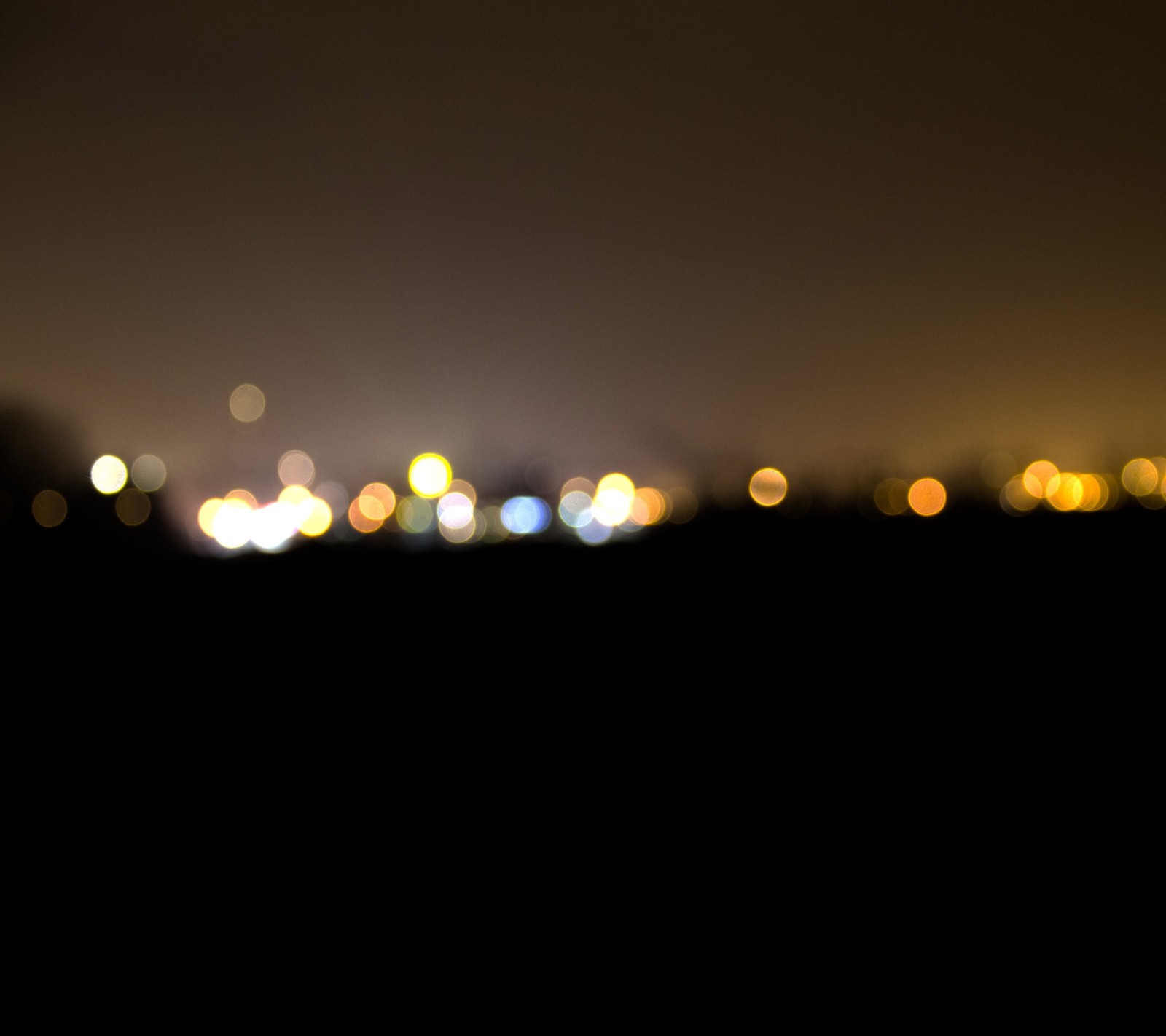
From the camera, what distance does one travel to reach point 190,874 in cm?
275

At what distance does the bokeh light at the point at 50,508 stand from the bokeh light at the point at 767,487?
5495mm

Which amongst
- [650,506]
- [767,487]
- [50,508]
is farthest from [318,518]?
[650,506]

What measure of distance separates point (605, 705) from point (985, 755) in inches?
59.7

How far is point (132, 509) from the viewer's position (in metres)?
5.10

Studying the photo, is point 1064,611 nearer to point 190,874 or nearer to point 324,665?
point 324,665

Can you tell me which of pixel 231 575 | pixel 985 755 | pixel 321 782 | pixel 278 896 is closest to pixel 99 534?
pixel 231 575

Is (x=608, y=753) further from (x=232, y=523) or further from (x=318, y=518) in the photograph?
A: (x=318, y=518)

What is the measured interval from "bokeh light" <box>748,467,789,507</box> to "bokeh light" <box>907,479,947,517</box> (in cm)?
111

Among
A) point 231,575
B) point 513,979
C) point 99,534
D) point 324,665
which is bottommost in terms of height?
point 513,979

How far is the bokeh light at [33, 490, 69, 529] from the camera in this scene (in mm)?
4344

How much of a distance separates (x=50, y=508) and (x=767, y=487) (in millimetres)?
5811

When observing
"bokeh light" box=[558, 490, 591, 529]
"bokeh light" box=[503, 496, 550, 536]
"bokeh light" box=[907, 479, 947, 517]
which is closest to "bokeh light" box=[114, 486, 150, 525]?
"bokeh light" box=[907, 479, 947, 517]

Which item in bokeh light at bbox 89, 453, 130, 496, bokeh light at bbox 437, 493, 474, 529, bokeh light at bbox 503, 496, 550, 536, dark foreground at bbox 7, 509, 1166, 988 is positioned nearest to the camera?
dark foreground at bbox 7, 509, 1166, 988

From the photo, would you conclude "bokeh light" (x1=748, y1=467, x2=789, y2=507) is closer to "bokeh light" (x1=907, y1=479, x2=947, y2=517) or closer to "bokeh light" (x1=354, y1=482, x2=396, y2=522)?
"bokeh light" (x1=907, y1=479, x2=947, y2=517)
